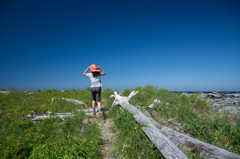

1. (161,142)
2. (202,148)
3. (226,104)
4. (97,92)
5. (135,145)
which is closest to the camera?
(202,148)

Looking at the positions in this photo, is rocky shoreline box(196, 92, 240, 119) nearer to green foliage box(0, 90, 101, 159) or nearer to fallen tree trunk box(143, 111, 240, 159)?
fallen tree trunk box(143, 111, 240, 159)

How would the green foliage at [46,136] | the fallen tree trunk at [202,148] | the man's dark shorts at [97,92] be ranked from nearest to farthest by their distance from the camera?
the fallen tree trunk at [202,148], the green foliage at [46,136], the man's dark shorts at [97,92]

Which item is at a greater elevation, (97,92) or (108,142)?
(97,92)

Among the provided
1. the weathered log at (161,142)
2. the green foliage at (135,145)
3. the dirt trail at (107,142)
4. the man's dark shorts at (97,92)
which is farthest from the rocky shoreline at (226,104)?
the man's dark shorts at (97,92)

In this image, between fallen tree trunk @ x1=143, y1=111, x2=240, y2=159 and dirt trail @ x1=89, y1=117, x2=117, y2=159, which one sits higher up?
fallen tree trunk @ x1=143, y1=111, x2=240, y2=159

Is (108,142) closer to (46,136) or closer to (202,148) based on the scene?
(46,136)

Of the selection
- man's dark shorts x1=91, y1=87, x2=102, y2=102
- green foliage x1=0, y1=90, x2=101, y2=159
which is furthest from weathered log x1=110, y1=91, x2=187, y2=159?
man's dark shorts x1=91, y1=87, x2=102, y2=102

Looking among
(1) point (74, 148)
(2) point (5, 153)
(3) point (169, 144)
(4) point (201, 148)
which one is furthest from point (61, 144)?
(4) point (201, 148)

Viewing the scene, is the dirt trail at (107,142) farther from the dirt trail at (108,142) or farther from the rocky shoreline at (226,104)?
the rocky shoreline at (226,104)

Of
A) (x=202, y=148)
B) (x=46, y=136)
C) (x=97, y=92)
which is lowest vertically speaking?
(x=46, y=136)

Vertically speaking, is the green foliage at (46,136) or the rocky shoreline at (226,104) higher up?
the rocky shoreline at (226,104)

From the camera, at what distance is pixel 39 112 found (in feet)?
24.8

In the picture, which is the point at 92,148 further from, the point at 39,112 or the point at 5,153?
the point at 39,112

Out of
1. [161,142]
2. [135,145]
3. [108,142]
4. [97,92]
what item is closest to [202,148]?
[161,142]
